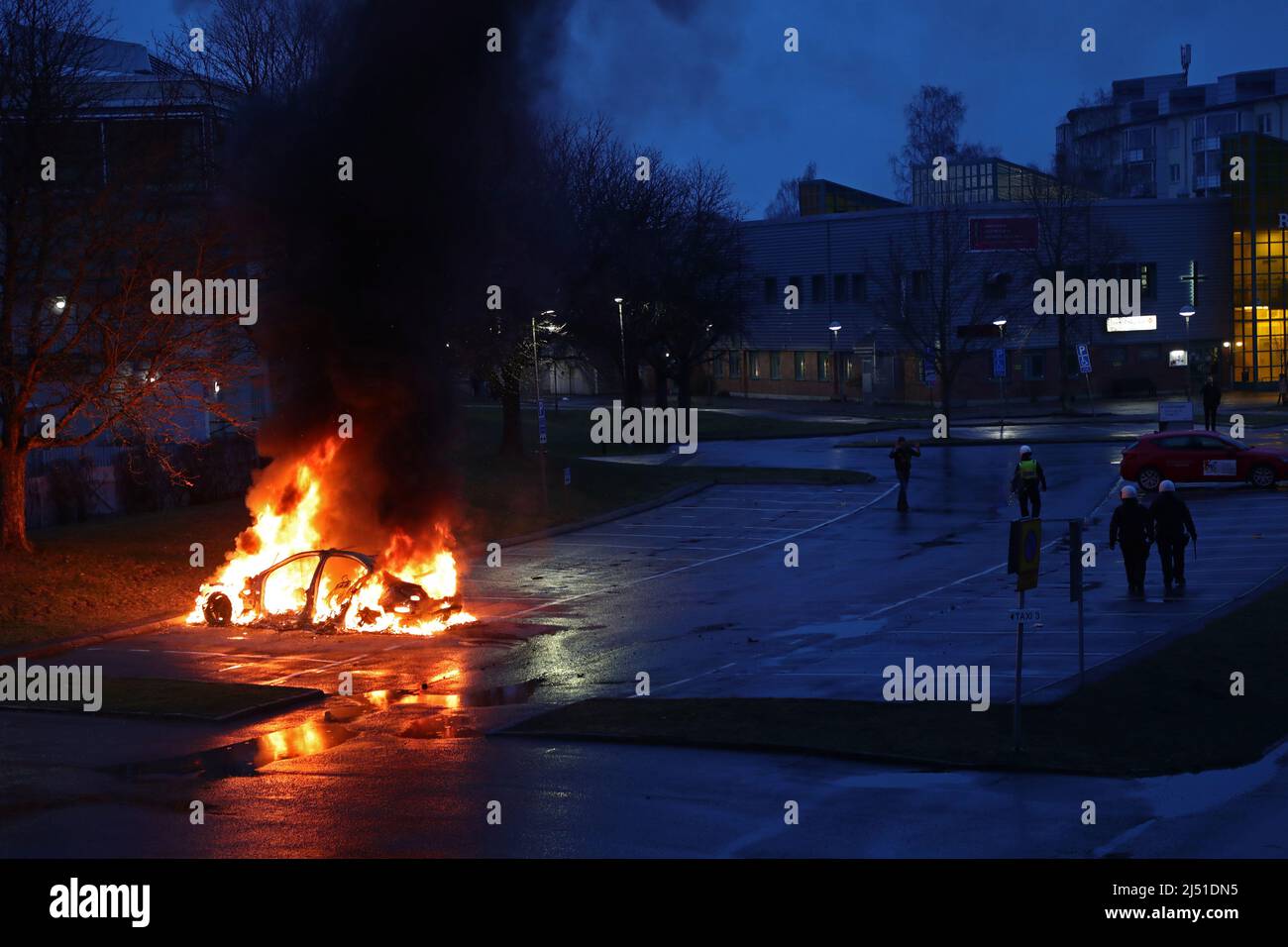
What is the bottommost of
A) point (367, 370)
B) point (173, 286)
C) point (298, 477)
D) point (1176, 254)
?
point (298, 477)

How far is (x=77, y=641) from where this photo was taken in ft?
67.7

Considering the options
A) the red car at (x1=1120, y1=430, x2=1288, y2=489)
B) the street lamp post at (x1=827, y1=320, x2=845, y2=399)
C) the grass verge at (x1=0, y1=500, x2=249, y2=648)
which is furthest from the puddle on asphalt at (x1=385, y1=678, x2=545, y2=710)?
the street lamp post at (x1=827, y1=320, x2=845, y2=399)

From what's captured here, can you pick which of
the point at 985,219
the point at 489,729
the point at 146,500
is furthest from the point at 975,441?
the point at 489,729

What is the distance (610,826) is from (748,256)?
225 ft

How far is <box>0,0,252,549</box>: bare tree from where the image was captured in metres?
24.4

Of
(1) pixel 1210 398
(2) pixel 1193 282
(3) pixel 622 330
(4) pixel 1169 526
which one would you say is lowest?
(4) pixel 1169 526

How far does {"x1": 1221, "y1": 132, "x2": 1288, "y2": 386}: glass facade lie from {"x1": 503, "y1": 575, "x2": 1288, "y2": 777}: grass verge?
208 ft

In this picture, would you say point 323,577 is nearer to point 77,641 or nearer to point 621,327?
point 77,641

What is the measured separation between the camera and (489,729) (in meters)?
14.9

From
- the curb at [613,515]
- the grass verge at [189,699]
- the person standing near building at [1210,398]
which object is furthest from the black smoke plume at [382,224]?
the person standing near building at [1210,398]

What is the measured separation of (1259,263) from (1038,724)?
2656 inches

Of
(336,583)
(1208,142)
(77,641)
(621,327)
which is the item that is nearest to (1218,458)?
(621,327)

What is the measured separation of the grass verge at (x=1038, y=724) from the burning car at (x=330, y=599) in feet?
18.8
